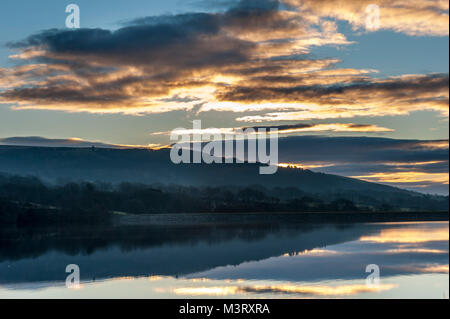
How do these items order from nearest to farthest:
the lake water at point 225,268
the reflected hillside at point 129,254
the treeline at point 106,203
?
the lake water at point 225,268, the reflected hillside at point 129,254, the treeline at point 106,203

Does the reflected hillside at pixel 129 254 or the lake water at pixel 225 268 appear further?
the reflected hillside at pixel 129 254

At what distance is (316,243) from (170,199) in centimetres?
8696

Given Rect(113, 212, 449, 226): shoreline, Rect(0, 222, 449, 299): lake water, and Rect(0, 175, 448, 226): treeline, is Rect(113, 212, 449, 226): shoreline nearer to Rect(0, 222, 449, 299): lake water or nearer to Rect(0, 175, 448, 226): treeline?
Rect(0, 175, 448, 226): treeline

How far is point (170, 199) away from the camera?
5837 inches

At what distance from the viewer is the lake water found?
3278 cm

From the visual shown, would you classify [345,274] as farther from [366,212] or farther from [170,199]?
[366,212]

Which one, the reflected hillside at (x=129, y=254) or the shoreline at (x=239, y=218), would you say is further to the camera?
the shoreline at (x=239, y=218)

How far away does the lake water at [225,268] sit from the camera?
32781mm

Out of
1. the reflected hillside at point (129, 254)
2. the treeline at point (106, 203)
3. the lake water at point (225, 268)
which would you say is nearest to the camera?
the lake water at point (225, 268)

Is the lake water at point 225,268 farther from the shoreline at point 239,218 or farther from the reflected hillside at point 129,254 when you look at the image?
the shoreline at point 239,218

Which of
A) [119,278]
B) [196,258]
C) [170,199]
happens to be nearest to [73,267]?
[119,278]

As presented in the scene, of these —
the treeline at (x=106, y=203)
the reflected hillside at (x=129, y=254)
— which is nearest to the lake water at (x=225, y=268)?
the reflected hillside at (x=129, y=254)

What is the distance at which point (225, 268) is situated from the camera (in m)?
43.2

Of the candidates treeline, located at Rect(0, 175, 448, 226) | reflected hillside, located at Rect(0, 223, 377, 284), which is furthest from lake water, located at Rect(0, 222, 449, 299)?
treeline, located at Rect(0, 175, 448, 226)
